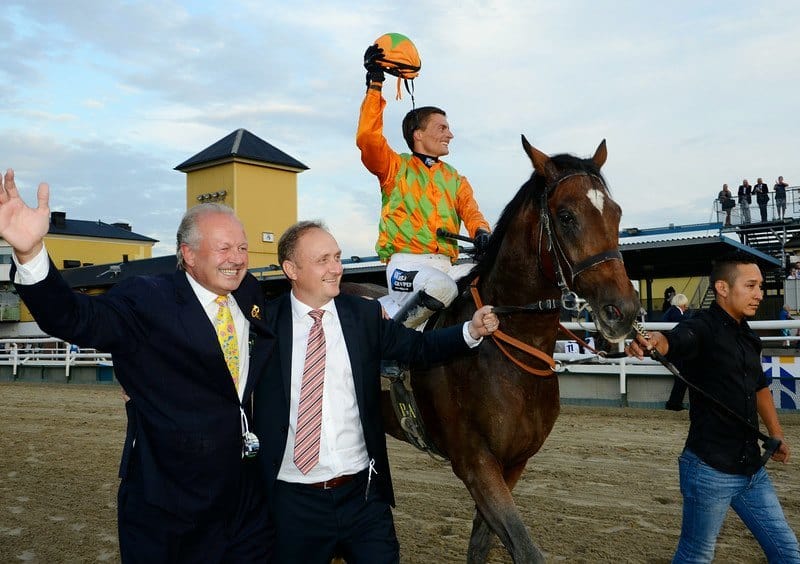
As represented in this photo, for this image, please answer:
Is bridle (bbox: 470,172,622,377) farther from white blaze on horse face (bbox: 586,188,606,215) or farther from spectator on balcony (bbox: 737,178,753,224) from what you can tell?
spectator on balcony (bbox: 737,178,753,224)

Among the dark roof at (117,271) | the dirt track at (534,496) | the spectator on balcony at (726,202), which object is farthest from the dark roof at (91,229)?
the dirt track at (534,496)

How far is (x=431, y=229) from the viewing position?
13.2ft

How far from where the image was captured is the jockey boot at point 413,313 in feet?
11.7


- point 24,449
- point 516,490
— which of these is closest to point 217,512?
point 516,490

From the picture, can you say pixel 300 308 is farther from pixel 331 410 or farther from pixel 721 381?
pixel 721 381

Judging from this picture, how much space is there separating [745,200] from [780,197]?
1.15 meters

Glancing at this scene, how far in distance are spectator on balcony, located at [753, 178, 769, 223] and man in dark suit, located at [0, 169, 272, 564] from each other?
2657 centimetres

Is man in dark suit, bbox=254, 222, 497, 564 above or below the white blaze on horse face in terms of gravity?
below

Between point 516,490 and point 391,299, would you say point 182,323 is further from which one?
point 516,490

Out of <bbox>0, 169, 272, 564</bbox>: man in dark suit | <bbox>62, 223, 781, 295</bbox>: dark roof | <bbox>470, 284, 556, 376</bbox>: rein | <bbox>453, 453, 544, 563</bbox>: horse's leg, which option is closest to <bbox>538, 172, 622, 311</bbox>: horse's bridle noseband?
<bbox>470, 284, 556, 376</bbox>: rein

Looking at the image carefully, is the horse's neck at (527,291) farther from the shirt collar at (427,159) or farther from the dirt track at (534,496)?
the dirt track at (534,496)

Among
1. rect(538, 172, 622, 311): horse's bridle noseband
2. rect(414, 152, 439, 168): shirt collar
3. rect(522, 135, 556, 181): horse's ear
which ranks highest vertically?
rect(414, 152, 439, 168): shirt collar

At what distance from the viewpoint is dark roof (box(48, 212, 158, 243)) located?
57.7 m

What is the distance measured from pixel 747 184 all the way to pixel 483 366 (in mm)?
26116
